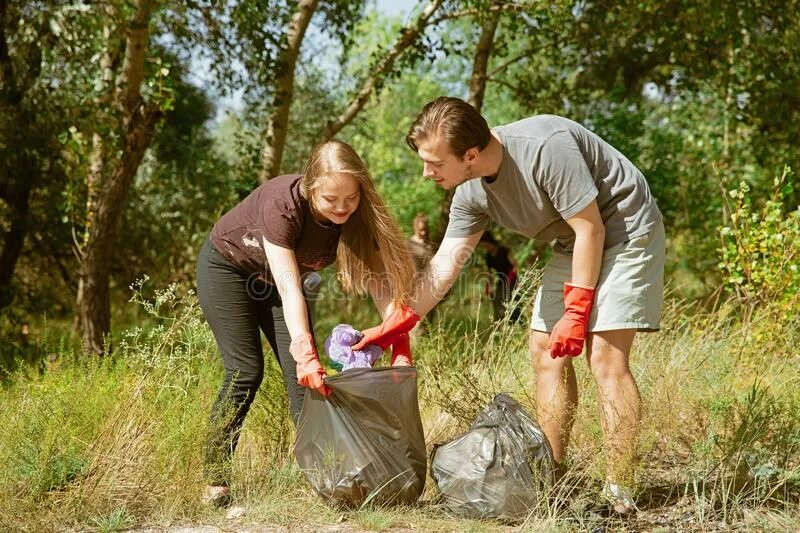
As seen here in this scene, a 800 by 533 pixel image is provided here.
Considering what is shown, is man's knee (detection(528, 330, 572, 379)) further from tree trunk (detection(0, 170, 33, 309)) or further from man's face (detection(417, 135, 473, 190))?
tree trunk (detection(0, 170, 33, 309))

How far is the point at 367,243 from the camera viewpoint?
3.19m

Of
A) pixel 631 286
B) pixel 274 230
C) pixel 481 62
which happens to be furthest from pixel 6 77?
pixel 631 286

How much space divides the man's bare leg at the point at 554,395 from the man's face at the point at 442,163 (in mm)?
724

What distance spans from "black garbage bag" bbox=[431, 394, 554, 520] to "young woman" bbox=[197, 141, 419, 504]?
1.39 ft

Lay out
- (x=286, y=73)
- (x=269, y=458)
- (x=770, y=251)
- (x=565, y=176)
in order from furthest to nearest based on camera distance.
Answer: (x=286, y=73), (x=770, y=251), (x=269, y=458), (x=565, y=176)

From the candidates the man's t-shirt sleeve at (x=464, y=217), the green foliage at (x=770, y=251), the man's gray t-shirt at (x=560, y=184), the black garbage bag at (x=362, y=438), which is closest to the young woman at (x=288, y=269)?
the black garbage bag at (x=362, y=438)

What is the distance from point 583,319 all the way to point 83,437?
185 cm

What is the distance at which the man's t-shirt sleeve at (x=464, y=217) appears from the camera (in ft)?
10.4

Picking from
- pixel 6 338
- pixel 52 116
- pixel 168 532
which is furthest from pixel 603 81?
pixel 168 532

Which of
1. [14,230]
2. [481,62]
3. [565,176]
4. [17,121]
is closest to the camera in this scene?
[565,176]

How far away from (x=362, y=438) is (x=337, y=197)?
849 mm

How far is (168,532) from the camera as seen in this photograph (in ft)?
9.29

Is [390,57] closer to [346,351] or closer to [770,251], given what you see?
[770,251]

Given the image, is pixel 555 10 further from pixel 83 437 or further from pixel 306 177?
pixel 83 437
